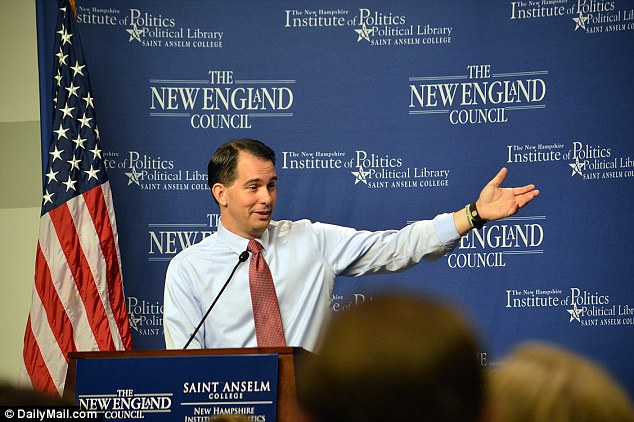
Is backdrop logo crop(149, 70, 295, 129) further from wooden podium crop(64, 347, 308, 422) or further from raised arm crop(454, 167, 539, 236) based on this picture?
wooden podium crop(64, 347, 308, 422)

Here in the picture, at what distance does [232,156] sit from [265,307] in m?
0.78

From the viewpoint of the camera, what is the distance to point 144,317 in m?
5.83

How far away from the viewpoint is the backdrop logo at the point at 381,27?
19.3 feet

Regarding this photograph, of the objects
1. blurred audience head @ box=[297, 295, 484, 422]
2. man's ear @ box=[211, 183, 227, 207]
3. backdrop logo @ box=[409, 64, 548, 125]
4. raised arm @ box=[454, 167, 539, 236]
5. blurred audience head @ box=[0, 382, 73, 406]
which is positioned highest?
backdrop logo @ box=[409, 64, 548, 125]

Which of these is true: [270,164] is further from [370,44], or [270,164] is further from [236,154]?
[370,44]

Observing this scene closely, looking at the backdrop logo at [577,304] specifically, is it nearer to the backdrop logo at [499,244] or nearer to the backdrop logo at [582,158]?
the backdrop logo at [499,244]

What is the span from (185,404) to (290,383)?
0.32 metres

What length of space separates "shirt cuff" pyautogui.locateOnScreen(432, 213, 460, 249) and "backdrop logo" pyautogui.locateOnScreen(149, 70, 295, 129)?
6.77 ft

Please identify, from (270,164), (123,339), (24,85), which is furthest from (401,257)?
(24,85)

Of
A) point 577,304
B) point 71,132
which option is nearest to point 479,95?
point 577,304

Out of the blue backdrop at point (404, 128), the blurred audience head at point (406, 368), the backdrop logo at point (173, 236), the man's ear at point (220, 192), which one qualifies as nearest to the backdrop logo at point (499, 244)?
the blue backdrop at point (404, 128)

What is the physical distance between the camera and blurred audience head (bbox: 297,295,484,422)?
1067mm

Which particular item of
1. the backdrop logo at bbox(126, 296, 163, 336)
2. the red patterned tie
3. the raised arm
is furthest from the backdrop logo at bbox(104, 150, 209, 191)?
the raised arm

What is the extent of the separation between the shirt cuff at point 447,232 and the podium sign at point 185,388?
163 centimetres
